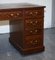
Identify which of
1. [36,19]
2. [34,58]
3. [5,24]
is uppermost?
[36,19]

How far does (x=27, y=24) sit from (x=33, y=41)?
33 cm

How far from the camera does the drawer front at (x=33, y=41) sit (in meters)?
3.01

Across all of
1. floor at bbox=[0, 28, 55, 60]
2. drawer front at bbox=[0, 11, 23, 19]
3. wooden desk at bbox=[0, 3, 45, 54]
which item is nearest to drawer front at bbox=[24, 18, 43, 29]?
wooden desk at bbox=[0, 3, 45, 54]

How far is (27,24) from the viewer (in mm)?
2967

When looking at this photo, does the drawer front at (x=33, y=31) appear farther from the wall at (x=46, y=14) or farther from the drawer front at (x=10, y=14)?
the wall at (x=46, y=14)

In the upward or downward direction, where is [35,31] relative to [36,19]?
downward

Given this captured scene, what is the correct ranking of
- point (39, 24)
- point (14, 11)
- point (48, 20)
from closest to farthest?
1. point (14, 11)
2. point (39, 24)
3. point (48, 20)

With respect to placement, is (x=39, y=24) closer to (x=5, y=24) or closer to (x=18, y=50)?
(x=18, y=50)

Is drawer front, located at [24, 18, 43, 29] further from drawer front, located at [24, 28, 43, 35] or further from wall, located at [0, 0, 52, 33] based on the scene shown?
wall, located at [0, 0, 52, 33]

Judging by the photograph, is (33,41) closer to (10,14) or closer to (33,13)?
(33,13)

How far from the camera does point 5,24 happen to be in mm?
4391

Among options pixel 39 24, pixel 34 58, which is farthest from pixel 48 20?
pixel 34 58

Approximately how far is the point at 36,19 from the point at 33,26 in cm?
13

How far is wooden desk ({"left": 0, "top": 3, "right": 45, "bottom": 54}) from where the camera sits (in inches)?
113
